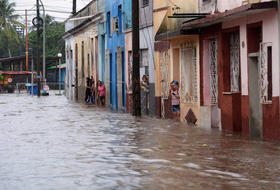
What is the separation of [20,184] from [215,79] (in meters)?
11.9

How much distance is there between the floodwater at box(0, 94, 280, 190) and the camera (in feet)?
29.9

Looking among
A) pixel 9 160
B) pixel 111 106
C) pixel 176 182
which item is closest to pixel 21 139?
pixel 9 160

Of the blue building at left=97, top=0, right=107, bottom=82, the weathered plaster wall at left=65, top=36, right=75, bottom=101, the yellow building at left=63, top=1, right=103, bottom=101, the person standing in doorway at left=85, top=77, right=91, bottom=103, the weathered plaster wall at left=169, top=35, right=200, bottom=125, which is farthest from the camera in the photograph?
the weathered plaster wall at left=65, top=36, right=75, bottom=101

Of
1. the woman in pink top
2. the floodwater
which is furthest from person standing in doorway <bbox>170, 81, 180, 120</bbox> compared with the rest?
the woman in pink top

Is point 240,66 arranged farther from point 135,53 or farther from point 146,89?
point 146,89

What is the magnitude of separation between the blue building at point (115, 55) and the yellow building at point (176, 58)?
702 cm

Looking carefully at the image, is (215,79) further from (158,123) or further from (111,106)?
(111,106)

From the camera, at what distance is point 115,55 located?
34406 mm

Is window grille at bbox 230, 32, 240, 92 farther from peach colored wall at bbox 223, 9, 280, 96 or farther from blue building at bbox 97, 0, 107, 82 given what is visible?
blue building at bbox 97, 0, 107, 82

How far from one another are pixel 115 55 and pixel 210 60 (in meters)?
14.4

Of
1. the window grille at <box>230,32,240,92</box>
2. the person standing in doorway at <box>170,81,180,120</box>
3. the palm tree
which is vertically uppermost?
the palm tree

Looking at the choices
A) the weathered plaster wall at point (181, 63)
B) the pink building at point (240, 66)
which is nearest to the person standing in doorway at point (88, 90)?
the weathered plaster wall at point (181, 63)

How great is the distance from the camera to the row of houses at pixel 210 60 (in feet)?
51.3

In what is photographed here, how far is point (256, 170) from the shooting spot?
10.2 meters
